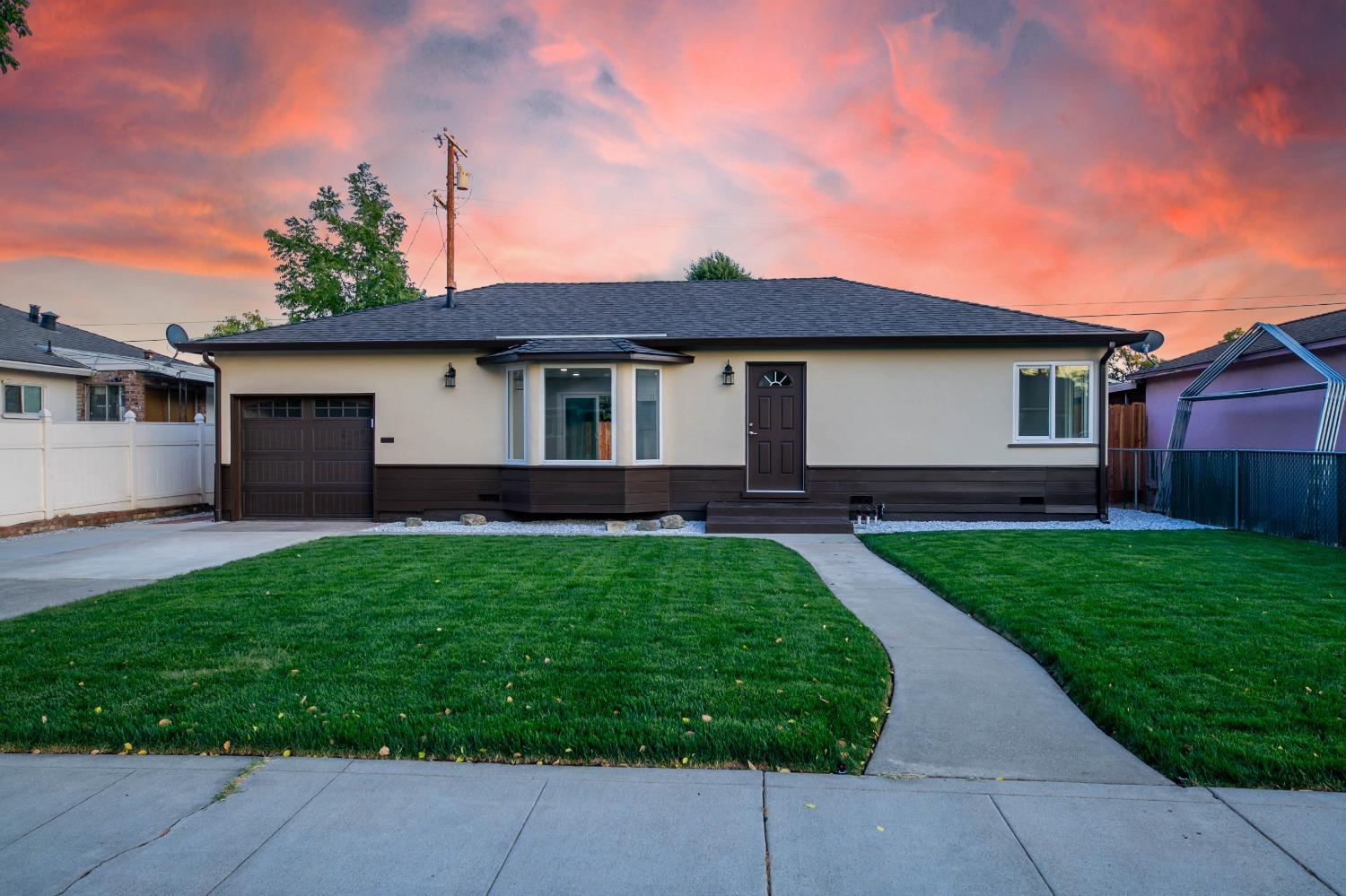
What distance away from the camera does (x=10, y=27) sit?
24.3ft

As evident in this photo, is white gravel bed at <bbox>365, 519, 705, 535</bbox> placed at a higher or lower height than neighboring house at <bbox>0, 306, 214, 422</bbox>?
lower

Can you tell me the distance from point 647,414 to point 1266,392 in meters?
11.0

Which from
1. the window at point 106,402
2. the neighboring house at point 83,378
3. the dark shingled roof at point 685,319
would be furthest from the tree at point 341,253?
the dark shingled roof at point 685,319

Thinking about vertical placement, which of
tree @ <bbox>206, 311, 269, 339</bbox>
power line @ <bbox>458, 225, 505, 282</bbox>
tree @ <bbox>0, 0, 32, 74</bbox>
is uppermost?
tree @ <bbox>206, 311, 269, 339</bbox>

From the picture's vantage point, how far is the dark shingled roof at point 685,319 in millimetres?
11938

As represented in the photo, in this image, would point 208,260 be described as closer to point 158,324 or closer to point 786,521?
point 786,521

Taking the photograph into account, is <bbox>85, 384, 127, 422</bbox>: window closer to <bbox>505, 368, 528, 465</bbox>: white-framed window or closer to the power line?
the power line

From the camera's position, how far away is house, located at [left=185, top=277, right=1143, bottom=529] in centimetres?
1189

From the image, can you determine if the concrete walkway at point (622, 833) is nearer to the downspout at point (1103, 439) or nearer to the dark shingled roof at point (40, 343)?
the downspout at point (1103, 439)

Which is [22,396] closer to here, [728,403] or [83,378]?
[83,378]

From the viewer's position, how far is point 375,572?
7.43 meters

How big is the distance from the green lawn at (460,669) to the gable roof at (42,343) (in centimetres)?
1288

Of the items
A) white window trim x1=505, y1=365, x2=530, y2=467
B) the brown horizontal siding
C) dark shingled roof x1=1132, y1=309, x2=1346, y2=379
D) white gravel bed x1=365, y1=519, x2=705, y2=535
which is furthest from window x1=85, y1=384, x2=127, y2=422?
dark shingled roof x1=1132, y1=309, x2=1346, y2=379

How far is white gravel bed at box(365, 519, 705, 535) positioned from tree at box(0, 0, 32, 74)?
22.1 ft
